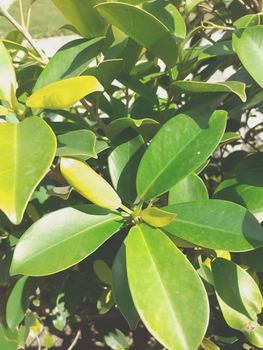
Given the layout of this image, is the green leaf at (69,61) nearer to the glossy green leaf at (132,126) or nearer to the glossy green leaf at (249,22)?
the glossy green leaf at (132,126)

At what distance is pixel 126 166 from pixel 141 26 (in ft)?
0.76

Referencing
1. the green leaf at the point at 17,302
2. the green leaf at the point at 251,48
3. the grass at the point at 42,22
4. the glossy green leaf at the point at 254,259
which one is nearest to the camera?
the green leaf at the point at 251,48

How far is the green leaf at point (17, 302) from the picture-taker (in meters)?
1.07

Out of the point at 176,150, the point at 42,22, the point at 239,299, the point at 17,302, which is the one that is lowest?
the point at 42,22

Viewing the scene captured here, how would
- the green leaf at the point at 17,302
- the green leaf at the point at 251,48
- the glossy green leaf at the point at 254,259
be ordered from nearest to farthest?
the green leaf at the point at 251,48 < the glossy green leaf at the point at 254,259 < the green leaf at the point at 17,302

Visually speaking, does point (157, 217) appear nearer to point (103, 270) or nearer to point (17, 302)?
→ point (103, 270)

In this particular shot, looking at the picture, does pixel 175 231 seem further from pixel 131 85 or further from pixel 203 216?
pixel 131 85

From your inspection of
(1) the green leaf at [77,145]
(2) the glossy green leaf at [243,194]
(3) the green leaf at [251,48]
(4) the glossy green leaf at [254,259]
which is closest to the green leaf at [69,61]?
(1) the green leaf at [77,145]

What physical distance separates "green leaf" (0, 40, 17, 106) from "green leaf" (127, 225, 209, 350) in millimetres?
312

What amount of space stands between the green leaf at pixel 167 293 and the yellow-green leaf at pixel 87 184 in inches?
2.7

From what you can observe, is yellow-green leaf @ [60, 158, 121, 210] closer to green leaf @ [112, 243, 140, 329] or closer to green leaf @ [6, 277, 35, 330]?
green leaf @ [112, 243, 140, 329]

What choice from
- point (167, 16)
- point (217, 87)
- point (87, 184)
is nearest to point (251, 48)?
point (217, 87)

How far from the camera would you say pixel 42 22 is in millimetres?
6398

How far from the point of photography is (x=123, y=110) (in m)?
1.12
